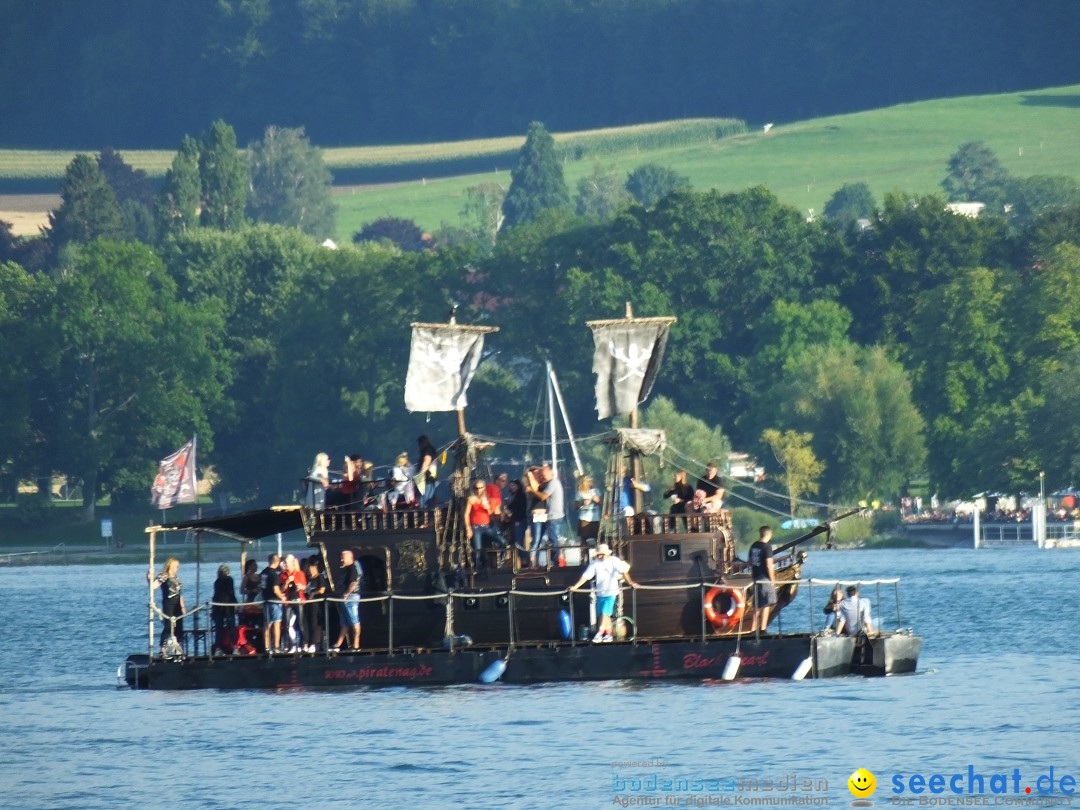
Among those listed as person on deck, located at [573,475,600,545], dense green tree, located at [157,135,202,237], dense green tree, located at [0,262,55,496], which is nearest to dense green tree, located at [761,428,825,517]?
dense green tree, located at [0,262,55,496]

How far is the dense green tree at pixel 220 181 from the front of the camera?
190 metres

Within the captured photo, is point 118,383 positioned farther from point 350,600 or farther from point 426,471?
point 350,600

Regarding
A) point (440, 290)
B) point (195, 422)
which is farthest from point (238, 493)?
point (440, 290)

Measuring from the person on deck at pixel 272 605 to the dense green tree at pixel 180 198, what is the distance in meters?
144

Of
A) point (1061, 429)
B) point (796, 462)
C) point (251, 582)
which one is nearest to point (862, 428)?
point (796, 462)

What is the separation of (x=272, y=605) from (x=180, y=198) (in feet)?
486

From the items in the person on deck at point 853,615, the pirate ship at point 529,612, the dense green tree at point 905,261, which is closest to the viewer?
the pirate ship at point 529,612

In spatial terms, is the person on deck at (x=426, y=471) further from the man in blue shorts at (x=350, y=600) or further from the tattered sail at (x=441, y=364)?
the tattered sail at (x=441, y=364)

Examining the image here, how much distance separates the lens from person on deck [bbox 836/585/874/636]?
4291 centimetres

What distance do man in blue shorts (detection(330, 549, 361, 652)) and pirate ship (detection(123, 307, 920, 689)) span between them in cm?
32

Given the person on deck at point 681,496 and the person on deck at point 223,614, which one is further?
the person on deck at point 223,614

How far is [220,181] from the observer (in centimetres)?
19262

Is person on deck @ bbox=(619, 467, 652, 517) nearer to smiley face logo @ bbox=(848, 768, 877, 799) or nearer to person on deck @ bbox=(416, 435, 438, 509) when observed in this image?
person on deck @ bbox=(416, 435, 438, 509)

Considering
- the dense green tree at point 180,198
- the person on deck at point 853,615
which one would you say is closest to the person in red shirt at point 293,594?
the person on deck at point 853,615
